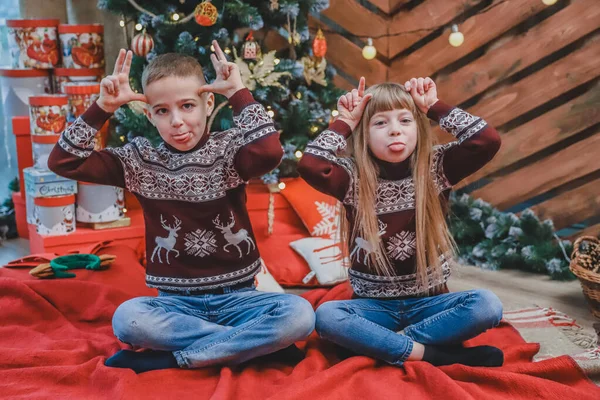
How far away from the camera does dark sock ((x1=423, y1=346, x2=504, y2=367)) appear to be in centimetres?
181

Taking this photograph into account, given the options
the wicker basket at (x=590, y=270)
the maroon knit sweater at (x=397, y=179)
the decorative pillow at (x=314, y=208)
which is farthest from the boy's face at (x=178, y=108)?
the wicker basket at (x=590, y=270)

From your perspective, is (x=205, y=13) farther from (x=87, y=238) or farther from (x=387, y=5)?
(x=387, y=5)

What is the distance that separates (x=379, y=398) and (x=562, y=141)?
1762 millimetres

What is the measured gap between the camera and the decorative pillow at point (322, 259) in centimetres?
252

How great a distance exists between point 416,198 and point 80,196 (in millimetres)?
1386

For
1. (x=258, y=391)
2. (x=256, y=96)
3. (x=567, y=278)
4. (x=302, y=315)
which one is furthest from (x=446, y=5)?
(x=258, y=391)

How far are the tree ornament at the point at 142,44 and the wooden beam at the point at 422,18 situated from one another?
123 cm

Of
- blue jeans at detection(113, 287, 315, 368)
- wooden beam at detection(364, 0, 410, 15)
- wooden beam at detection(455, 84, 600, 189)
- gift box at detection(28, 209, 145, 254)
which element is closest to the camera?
blue jeans at detection(113, 287, 315, 368)

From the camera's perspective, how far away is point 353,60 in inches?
131

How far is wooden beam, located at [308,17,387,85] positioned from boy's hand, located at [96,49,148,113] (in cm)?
160

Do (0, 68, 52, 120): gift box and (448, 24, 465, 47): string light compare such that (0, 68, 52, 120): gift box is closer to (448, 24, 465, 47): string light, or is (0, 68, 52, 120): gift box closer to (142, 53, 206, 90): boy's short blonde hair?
(142, 53, 206, 90): boy's short blonde hair

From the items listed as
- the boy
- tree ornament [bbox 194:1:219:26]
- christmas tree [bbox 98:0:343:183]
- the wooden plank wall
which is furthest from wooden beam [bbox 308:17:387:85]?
the boy

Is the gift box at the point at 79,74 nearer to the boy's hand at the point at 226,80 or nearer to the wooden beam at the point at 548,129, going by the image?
the boy's hand at the point at 226,80

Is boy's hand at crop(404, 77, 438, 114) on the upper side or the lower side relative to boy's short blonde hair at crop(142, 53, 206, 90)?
lower
